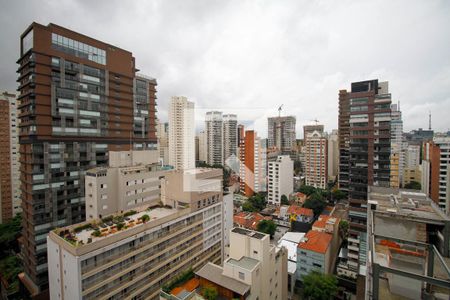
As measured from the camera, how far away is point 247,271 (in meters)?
8.95

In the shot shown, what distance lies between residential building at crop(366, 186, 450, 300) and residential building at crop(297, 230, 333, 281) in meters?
9.53

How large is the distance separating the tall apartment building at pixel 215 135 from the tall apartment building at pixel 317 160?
2156 cm

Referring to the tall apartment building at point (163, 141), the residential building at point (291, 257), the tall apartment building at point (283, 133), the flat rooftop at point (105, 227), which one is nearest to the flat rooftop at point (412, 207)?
the residential building at point (291, 257)

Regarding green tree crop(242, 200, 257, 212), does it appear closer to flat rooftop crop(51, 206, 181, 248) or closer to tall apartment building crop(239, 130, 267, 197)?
tall apartment building crop(239, 130, 267, 197)

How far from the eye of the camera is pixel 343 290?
1564 centimetres

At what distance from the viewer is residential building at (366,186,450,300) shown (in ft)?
→ 11.7

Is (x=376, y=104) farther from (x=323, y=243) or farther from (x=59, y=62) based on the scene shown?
(x=59, y=62)

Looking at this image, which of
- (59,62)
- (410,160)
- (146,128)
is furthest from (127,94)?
(410,160)

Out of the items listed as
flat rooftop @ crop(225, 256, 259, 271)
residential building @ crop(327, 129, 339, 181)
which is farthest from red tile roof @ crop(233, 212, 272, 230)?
residential building @ crop(327, 129, 339, 181)

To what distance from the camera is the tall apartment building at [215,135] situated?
53.7m

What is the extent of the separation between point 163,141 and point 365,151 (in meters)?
45.6

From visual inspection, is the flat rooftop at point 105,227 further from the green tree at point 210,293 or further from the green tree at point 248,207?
the green tree at point 248,207

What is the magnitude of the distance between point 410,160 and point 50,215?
62775 mm

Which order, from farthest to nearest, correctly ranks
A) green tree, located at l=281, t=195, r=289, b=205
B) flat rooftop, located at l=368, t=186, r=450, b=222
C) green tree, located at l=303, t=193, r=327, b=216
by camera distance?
green tree, located at l=281, t=195, r=289, b=205
green tree, located at l=303, t=193, r=327, b=216
flat rooftop, located at l=368, t=186, r=450, b=222
